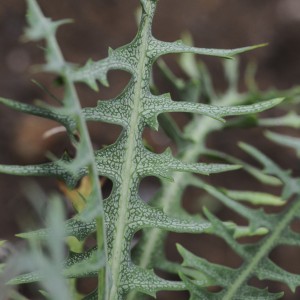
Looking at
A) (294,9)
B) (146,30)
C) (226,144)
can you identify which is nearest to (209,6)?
(294,9)

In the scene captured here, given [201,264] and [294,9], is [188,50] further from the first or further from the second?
[294,9]

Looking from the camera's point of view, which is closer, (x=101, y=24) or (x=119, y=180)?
(x=119, y=180)

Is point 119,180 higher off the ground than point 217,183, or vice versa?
point 217,183

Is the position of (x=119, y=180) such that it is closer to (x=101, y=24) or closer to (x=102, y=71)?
(x=102, y=71)

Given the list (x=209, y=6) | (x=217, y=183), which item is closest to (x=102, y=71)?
(x=217, y=183)

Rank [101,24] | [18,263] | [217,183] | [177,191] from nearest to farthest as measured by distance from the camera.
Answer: [18,263] < [177,191] < [217,183] < [101,24]

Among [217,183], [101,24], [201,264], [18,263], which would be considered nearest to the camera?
[18,263]

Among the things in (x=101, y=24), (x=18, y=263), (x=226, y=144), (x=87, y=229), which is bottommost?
(x=18, y=263)

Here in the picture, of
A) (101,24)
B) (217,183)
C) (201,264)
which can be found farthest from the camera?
(101,24)

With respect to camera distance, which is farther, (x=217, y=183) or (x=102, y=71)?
(x=217, y=183)
